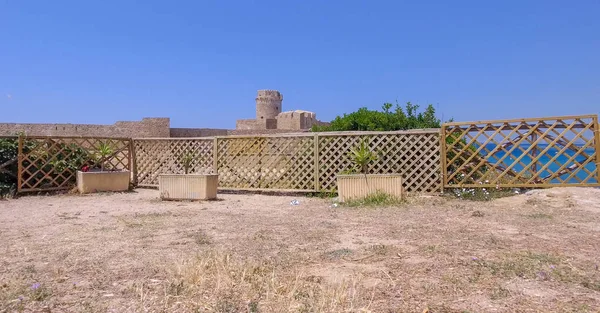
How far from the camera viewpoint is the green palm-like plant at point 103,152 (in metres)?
9.57

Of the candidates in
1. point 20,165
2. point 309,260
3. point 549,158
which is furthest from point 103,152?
point 549,158

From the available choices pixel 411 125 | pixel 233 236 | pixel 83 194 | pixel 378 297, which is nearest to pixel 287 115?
pixel 411 125

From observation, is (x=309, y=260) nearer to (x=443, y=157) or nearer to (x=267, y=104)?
(x=443, y=157)

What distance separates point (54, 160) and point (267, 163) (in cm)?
423

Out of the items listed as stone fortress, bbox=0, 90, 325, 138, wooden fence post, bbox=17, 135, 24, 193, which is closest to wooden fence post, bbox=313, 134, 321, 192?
wooden fence post, bbox=17, 135, 24, 193

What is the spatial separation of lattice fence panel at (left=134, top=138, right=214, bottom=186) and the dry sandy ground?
346cm

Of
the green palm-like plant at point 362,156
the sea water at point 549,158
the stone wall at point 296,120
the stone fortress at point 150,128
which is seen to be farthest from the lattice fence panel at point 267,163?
the stone wall at point 296,120

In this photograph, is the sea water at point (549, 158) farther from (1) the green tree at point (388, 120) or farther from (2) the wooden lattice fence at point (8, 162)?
(2) the wooden lattice fence at point (8, 162)

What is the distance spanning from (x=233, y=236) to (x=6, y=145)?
20.8 feet

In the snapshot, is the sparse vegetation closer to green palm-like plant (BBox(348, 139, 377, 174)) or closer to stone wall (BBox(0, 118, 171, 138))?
green palm-like plant (BBox(348, 139, 377, 174))

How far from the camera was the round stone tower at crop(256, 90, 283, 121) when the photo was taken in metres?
32.8

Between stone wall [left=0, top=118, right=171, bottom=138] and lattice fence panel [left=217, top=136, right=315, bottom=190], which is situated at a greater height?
stone wall [left=0, top=118, right=171, bottom=138]

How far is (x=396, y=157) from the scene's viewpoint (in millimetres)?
7941

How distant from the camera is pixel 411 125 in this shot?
10.3 metres
